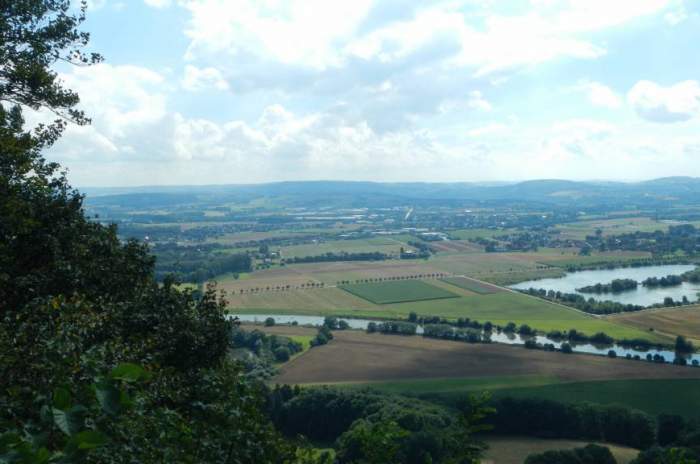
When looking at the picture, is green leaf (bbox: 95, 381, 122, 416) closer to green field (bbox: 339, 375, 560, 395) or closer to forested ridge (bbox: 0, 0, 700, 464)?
forested ridge (bbox: 0, 0, 700, 464)

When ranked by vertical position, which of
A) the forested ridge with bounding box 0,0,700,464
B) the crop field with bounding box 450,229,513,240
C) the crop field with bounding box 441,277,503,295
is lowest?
the crop field with bounding box 441,277,503,295

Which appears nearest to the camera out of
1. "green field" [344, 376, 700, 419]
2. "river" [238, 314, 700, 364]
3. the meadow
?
"green field" [344, 376, 700, 419]

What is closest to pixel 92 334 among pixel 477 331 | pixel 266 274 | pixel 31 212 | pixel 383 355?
pixel 31 212

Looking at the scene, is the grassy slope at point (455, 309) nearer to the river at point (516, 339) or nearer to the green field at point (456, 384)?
the river at point (516, 339)

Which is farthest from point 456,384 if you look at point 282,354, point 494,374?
point 282,354

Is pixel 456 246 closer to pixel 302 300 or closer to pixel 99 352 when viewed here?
pixel 302 300

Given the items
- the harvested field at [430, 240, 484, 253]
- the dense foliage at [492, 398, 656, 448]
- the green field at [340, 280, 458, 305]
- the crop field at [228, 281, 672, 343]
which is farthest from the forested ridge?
the harvested field at [430, 240, 484, 253]

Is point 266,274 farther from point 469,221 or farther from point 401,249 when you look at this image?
point 469,221
